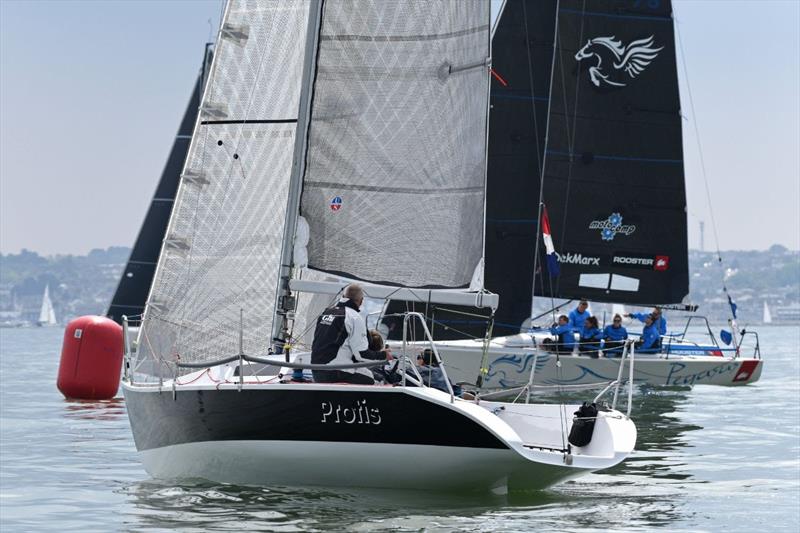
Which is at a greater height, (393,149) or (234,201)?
(393,149)

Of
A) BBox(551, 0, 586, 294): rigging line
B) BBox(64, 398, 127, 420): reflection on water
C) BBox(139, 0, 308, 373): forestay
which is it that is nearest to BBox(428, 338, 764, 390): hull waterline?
BBox(551, 0, 586, 294): rigging line

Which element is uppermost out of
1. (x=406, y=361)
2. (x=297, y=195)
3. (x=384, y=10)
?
(x=384, y=10)

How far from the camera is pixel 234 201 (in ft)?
44.5

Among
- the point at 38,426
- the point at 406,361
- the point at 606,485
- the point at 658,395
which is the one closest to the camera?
the point at 406,361

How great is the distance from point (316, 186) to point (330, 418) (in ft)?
10.6

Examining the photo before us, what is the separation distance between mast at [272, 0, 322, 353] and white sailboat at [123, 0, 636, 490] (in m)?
0.01

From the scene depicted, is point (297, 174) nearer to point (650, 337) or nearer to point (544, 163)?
point (544, 163)

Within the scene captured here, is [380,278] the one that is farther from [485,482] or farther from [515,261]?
[515,261]

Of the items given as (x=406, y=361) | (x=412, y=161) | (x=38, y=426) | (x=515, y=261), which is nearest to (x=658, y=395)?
(x=515, y=261)

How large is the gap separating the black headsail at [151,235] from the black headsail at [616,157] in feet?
37.1

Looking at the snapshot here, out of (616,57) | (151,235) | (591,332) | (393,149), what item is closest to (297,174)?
(393,149)

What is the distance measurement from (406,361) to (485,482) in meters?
1.19

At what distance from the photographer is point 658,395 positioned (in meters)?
25.3

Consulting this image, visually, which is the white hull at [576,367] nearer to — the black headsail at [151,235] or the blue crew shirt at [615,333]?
the blue crew shirt at [615,333]
